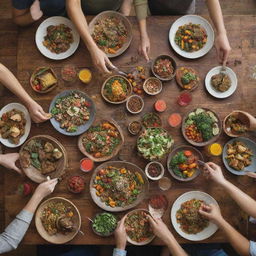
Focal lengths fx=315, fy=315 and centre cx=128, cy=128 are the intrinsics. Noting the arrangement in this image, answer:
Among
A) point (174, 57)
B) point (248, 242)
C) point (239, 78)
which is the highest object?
point (174, 57)

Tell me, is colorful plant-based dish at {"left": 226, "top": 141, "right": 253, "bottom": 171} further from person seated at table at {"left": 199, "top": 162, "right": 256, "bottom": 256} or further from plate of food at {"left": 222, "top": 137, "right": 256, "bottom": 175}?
person seated at table at {"left": 199, "top": 162, "right": 256, "bottom": 256}

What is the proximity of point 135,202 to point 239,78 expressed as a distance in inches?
64.9

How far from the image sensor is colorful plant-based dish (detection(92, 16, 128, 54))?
3.23 m

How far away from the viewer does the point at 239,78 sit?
10.7 ft

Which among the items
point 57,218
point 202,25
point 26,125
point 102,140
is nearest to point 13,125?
point 26,125

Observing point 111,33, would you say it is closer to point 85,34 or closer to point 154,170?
point 85,34

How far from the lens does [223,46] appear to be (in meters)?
3.11

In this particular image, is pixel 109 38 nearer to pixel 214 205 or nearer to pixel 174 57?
pixel 174 57

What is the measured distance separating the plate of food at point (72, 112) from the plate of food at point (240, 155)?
1.38m

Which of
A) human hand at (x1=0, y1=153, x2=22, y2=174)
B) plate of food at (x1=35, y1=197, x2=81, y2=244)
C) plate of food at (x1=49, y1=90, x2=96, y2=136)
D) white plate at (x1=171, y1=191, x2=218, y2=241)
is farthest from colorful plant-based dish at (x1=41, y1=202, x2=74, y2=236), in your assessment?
white plate at (x1=171, y1=191, x2=218, y2=241)

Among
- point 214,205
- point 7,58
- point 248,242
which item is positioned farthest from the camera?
point 7,58

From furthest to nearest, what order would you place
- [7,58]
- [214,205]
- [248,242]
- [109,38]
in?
[7,58] → [109,38] → [214,205] → [248,242]

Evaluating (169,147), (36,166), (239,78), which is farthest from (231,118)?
(36,166)

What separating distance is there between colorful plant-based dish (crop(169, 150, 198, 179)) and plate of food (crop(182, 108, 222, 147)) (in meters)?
0.14
